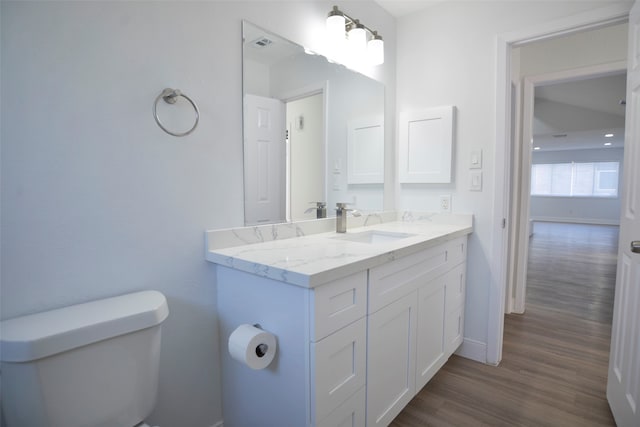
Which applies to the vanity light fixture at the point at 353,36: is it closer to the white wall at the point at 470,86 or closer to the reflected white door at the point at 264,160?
the white wall at the point at 470,86

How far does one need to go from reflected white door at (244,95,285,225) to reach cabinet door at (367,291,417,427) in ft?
2.23

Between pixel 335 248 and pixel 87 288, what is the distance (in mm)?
882

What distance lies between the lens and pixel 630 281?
1449mm

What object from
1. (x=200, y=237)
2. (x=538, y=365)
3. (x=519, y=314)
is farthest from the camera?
(x=519, y=314)

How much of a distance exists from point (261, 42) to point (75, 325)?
1.28 metres

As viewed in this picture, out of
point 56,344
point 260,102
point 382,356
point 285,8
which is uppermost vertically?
point 285,8

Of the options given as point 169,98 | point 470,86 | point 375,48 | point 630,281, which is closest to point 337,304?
point 169,98

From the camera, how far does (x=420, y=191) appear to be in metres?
2.41

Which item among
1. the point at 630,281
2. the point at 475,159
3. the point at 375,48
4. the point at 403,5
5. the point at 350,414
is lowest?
the point at 350,414

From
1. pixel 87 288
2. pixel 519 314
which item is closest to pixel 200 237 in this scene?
pixel 87 288

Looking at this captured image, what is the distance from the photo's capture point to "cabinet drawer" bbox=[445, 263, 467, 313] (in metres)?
1.94

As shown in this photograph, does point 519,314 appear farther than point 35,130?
Yes

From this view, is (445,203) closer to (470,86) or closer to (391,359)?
(470,86)

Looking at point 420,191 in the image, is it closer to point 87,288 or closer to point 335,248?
point 335,248
